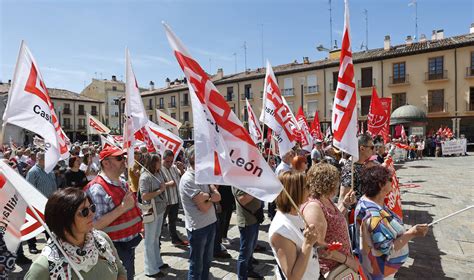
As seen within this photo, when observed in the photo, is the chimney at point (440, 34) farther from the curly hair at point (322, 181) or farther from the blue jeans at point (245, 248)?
the curly hair at point (322, 181)

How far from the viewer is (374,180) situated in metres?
3.07

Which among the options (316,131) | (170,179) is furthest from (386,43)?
(170,179)

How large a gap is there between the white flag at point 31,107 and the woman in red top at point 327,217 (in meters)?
3.01

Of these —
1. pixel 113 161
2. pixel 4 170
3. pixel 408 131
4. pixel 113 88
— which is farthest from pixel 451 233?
pixel 113 88

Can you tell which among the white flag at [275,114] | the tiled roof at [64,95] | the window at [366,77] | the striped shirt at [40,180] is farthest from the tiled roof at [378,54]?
the striped shirt at [40,180]

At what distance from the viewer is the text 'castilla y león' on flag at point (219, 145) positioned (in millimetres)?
2545

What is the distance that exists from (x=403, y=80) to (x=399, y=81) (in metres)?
0.38

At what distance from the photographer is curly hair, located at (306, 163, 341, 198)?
281 centimetres

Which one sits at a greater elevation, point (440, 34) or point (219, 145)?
point (440, 34)

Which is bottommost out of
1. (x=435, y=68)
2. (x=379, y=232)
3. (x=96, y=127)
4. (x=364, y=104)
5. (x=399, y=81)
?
(x=379, y=232)

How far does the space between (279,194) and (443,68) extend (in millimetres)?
34996

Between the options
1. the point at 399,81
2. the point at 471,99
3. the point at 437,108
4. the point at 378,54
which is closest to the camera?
the point at 471,99

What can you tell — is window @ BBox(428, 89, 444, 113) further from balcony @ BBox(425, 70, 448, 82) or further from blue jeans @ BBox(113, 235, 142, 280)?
blue jeans @ BBox(113, 235, 142, 280)

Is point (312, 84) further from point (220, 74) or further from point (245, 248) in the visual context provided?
point (245, 248)
